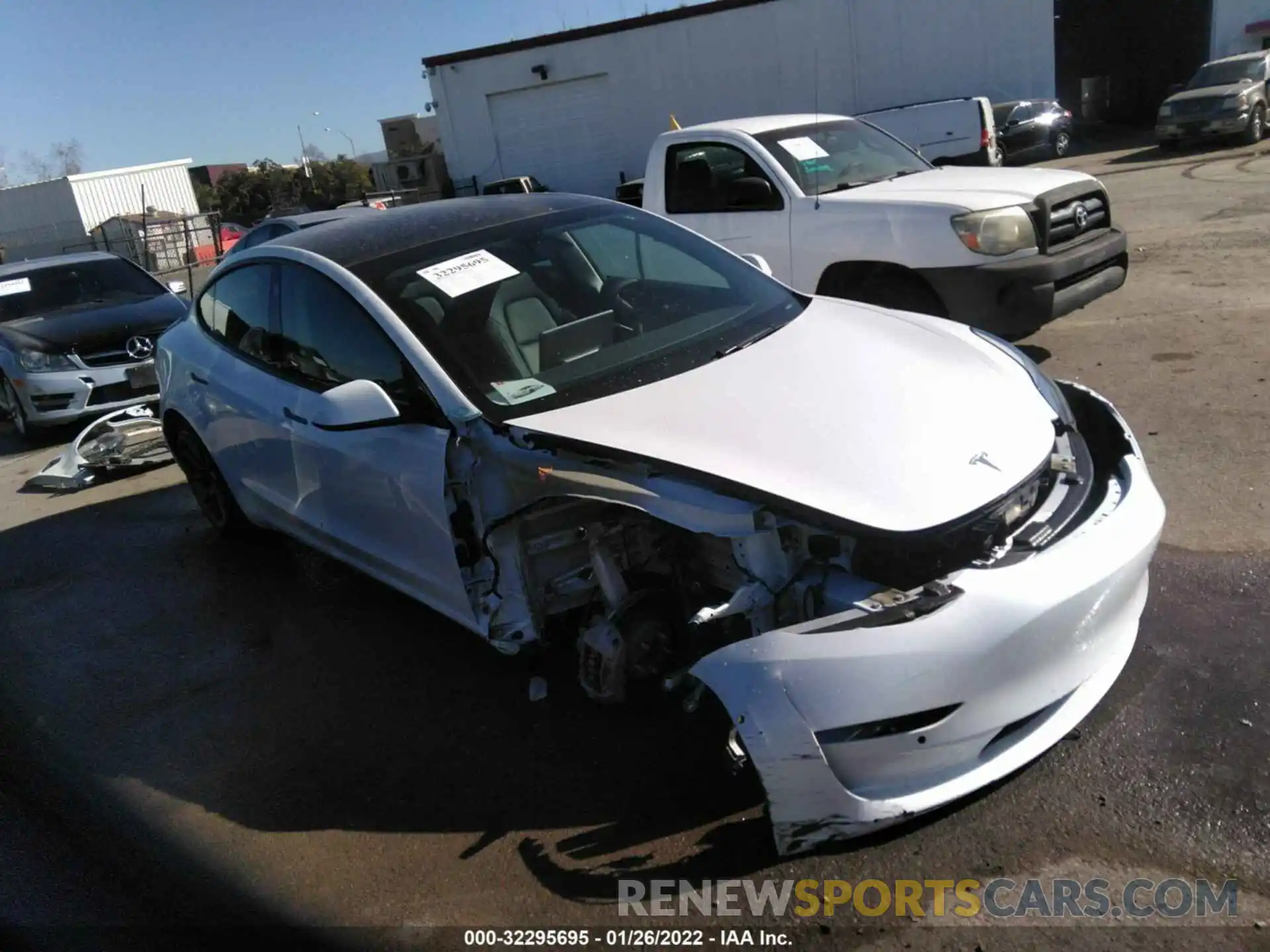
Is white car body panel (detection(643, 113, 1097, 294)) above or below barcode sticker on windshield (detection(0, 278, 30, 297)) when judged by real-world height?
below

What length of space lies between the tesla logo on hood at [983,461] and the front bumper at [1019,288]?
3.37m

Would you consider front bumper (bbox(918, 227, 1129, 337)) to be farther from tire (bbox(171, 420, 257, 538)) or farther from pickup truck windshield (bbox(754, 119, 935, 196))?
tire (bbox(171, 420, 257, 538))

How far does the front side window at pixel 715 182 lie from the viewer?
6828 mm

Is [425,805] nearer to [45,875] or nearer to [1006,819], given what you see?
[45,875]

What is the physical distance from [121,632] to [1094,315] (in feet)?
22.9

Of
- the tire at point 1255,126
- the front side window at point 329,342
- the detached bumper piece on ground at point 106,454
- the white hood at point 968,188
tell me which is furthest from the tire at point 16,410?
the tire at point 1255,126

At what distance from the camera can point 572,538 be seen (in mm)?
3396

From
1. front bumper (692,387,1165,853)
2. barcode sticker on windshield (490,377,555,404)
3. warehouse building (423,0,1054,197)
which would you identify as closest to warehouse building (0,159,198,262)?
warehouse building (423,0,1054,197)

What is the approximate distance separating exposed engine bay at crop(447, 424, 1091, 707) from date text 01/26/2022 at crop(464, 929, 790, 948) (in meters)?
0.68

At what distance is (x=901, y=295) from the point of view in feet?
20.8

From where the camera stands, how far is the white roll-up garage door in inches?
1091

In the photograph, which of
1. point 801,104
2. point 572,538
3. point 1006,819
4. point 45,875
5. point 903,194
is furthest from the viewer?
point 801,104

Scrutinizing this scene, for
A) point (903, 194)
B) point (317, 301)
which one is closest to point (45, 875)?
point (317, 301)

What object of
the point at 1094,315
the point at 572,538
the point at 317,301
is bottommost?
the point at 1094,315
